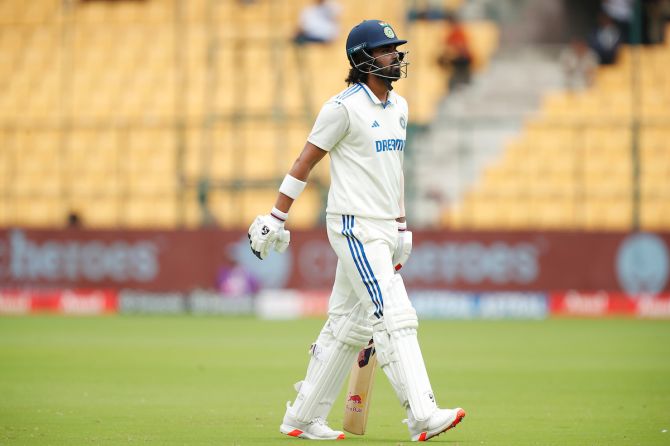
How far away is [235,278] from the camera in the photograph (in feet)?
63.7

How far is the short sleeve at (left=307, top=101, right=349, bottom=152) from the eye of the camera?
6070 mm

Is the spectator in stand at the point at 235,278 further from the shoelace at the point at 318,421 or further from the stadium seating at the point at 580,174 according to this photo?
the shoelace at the point at 318,421

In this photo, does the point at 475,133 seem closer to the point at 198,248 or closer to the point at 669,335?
the point at 198,248

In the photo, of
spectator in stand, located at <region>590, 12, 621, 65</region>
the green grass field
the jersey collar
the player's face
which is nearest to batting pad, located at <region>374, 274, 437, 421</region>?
the green grass field

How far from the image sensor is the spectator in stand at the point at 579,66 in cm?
2223

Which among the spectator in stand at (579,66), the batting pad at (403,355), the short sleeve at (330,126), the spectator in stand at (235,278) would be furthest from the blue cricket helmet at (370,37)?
the spectator in stand at (579,66)

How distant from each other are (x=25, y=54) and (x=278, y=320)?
972 centimetres

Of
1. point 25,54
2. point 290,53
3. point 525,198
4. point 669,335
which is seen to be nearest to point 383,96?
point 669,335

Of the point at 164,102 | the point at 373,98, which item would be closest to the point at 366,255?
the point at 373,98

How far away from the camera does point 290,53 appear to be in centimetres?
2323

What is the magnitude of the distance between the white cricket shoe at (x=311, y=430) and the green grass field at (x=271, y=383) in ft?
0.43

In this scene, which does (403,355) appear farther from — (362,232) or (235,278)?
(235,278)

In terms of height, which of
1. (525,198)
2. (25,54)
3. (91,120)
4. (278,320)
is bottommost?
(278,320)

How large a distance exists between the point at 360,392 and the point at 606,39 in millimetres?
17044
